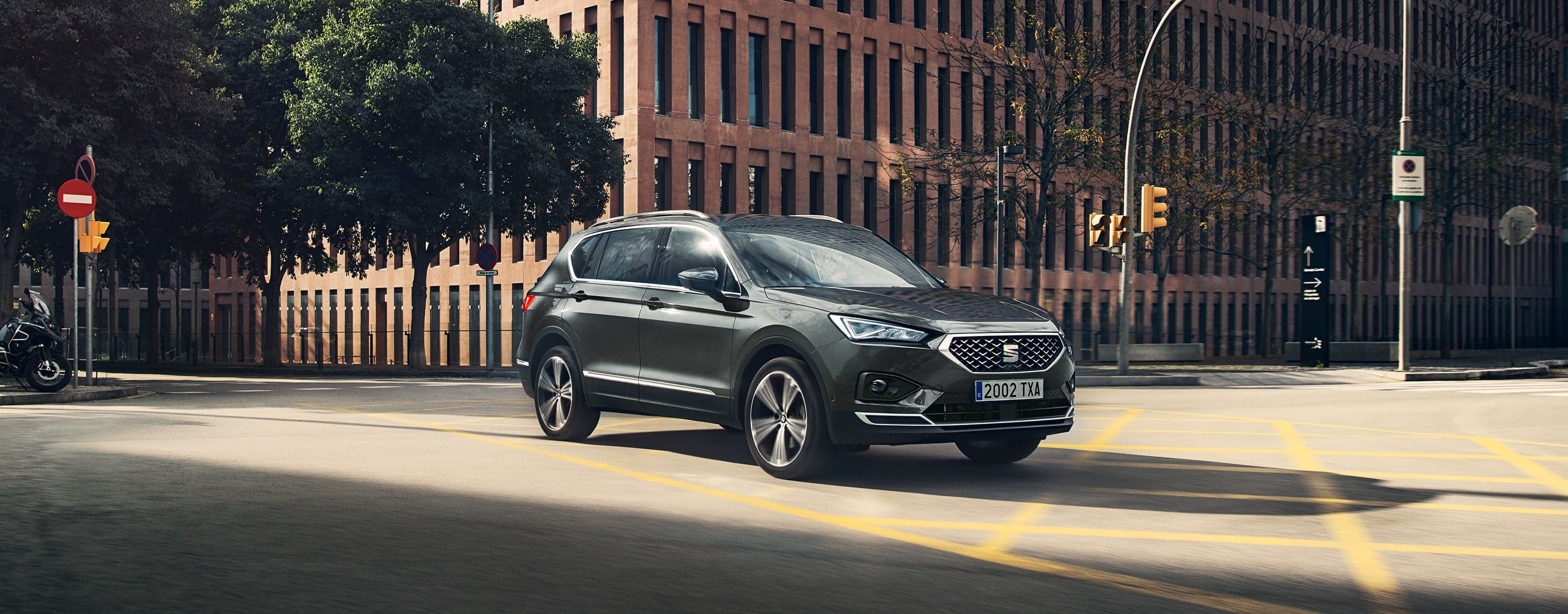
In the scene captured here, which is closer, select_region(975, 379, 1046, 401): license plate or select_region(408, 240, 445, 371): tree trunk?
select_region(975, 379, 1046, 401): license plate

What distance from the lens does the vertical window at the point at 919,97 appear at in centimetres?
4675

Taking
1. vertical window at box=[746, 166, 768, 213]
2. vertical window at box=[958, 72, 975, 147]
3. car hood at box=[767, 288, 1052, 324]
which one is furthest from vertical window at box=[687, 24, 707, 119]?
car hood at box=[767, 288, 1052, 324]

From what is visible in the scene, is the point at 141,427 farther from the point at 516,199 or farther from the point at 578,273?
the point at 516,199

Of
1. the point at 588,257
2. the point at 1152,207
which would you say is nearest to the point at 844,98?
the point at 1152,207

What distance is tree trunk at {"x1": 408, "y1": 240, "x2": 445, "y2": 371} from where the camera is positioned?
117 feet

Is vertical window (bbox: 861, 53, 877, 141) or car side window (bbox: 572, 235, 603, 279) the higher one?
vertical window (bbox: 861, 53, 877, 141)

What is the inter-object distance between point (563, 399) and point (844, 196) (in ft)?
114

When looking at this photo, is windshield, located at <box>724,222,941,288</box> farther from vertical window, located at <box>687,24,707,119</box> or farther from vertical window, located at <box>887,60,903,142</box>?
vertical window, located at <box>887,60,903,142</box>

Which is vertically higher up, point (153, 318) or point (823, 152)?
point (823, 152)

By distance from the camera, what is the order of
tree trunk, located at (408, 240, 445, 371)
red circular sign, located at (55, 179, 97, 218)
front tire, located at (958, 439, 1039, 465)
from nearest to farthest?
front tire, located at (958, 439, 1039, 465), red circular sign, located at (55, 179, 97, 218), tree trunk, located at (408, 240, 445, 371)

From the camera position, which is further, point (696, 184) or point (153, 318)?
point (153, 318)

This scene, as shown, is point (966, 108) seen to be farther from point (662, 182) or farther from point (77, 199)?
point (77, 199)

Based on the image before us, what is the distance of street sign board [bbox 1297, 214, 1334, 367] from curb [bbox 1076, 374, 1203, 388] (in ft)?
14.9

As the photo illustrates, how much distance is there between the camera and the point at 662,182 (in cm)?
4012
